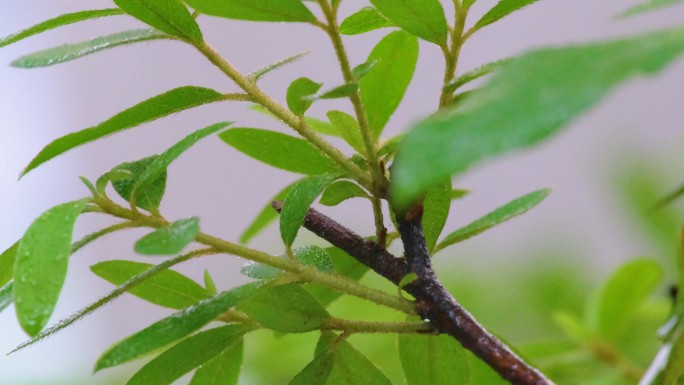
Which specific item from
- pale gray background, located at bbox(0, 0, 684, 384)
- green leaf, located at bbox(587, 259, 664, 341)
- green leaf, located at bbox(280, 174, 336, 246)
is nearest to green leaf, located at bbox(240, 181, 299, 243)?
green leaf, located at bbox(280, 174, 336, 246)

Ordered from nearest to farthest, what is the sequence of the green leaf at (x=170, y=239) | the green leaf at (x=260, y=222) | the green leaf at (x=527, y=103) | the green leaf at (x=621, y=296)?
the green leaf at (x=527, y=103) → the green leaf at (x=170, y=239) → the green leaf at (x=260, y=222) → the green leaf at (x=621, y=296)

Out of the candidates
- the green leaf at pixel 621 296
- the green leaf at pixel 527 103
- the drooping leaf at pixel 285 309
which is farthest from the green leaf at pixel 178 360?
the green leaf at pixel 621 296

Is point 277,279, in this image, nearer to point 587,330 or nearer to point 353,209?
point 587,330

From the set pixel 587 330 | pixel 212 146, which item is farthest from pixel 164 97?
pixel 212 146

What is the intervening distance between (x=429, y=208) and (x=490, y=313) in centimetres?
63

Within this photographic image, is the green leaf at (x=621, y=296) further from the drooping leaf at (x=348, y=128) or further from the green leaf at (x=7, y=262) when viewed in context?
the green leaf at (x=7, y=262)

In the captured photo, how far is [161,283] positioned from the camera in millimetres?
478

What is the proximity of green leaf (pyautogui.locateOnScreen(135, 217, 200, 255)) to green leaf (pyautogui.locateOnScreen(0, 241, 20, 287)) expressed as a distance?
119mm

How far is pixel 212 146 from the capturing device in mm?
3342

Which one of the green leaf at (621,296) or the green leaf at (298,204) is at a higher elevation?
the green leaf at (298,204)

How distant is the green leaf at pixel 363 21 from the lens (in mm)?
457

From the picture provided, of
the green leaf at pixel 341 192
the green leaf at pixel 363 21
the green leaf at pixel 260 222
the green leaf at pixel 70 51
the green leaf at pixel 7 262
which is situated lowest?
the green leaf at pixel 7 262

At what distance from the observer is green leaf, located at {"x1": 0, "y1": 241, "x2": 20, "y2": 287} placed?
0.44m

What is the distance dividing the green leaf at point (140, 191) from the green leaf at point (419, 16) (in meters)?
0.13
